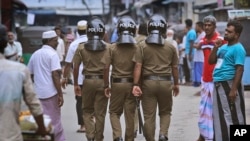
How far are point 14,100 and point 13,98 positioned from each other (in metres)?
0.02

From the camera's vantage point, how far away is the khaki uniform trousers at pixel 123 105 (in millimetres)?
→ 11438

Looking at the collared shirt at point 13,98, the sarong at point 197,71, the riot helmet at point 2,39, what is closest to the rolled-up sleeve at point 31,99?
the collared shirt at point 13,98

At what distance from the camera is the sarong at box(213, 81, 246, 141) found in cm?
1045

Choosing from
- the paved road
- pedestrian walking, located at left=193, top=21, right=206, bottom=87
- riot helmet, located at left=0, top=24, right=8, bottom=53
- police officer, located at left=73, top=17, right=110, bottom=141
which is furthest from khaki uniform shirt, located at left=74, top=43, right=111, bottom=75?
pedestrian walking, located at left=193, top=21, right=206, bottom=87

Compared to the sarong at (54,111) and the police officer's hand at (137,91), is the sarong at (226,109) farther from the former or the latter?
the sarong at (54,111)

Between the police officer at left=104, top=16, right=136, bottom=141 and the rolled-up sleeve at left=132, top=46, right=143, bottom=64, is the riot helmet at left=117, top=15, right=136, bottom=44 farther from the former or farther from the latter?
the rolled-up sleeve at left=132, top=46, right=143, bottom=64

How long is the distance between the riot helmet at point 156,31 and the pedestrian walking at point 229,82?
889 mm

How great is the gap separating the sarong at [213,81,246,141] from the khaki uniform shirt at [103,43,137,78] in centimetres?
141

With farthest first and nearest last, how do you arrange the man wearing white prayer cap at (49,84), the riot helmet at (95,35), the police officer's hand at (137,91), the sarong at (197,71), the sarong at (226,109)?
the sarong at (197,71) → the riot helmet at (95,35) → the police officer's hand at (137,91) → the man wearing white prayer cap at (49,84) → the sarong at (226,109)

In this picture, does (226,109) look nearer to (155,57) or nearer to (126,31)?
(155,57)

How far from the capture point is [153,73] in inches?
440

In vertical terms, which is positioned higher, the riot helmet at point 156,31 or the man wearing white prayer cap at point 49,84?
the riot helmet at point 156,31

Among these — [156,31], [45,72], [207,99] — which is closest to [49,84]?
[45,72]

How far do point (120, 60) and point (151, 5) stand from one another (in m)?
41.5
